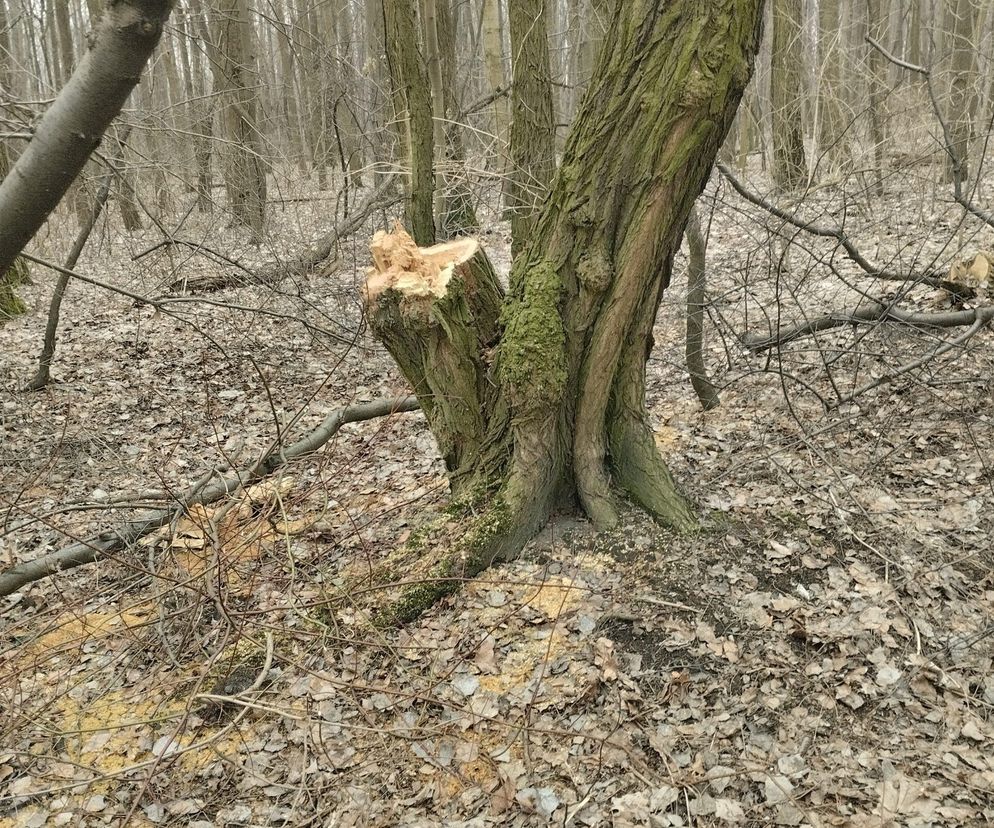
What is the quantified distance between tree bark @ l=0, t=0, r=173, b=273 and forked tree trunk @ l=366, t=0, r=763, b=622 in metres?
2.12

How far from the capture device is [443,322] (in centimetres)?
334

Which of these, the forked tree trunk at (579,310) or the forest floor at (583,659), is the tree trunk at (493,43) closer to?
the forest floor at (583,659)

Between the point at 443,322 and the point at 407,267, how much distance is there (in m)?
0.32

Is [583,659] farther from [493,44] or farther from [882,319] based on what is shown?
[493,44]

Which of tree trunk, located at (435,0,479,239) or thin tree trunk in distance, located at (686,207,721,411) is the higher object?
tree trunk, located at (435,0,479,239)

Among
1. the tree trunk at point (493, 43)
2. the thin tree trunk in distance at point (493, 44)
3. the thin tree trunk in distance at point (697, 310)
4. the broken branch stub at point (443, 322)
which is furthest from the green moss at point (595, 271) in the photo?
the tree trunk at point (493, 43)

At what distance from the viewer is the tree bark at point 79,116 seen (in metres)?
0.97

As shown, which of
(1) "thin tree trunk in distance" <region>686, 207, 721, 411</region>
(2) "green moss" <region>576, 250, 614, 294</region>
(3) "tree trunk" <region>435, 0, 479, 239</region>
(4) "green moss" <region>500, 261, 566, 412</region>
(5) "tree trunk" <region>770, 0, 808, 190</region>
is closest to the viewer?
(2) "green moss" <region>576, 250, 614, 294</region>

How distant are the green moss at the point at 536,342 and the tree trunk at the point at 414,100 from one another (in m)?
2.61

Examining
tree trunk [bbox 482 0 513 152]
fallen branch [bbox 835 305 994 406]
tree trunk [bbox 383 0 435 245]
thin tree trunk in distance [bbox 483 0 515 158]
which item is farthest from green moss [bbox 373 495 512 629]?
tree trunk [bbox 482 0 513 152]

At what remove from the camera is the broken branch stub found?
3318 millimetres

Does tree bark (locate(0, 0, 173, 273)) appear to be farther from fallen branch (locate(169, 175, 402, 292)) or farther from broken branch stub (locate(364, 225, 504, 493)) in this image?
fallen branch (locate(169, 175, 402, 292))

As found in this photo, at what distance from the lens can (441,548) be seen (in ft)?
11.6

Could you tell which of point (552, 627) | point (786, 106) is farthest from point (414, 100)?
point (786, 106)
